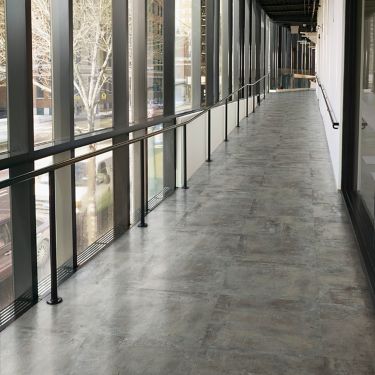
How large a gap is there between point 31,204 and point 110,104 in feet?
5.78

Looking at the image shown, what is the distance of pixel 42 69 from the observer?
12.7ft

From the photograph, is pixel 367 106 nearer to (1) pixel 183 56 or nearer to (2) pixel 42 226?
(1) pixel 183 56

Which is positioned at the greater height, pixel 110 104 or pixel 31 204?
pixel 110 104

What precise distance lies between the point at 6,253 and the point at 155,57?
144 inches

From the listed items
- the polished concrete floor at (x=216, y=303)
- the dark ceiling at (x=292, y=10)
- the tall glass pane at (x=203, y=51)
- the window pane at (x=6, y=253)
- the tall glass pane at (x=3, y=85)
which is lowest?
the polished concrete floor at (x=216, y=303)

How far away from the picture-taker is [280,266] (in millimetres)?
4008

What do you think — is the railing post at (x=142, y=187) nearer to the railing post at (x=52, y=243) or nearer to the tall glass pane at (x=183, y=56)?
the railing post at (x=52, y=243)

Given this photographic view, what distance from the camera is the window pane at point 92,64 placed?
14.6 feet

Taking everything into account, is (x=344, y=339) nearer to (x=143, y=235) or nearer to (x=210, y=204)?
(x=143, y=235)

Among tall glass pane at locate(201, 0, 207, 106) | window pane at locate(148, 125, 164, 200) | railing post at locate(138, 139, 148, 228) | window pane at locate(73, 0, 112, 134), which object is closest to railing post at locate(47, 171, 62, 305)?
window pane at locate(73, 0, 112, 134)

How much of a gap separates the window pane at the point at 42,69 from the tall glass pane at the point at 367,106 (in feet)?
9.47

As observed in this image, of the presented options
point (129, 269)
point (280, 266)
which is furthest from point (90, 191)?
point (280, 266)

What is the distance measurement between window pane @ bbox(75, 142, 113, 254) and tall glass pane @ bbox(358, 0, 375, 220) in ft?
7.43

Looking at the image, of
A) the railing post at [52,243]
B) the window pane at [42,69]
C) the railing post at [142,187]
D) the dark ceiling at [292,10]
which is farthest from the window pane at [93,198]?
the dark ceiling at [292,10]
